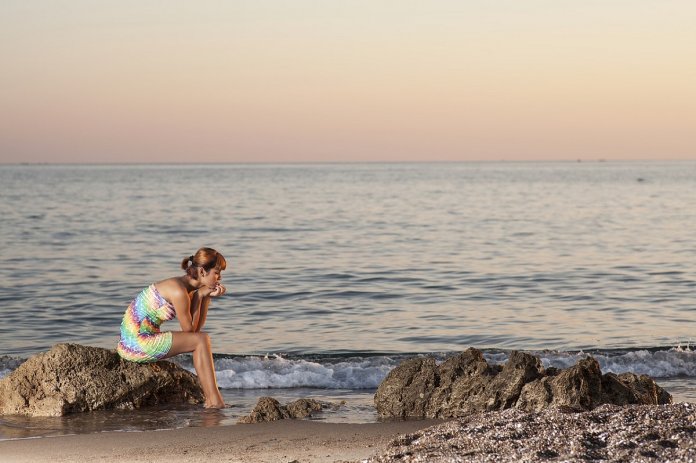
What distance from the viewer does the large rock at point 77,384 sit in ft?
30.2

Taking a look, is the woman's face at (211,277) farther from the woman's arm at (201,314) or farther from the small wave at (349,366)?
the small wave at (349,366)

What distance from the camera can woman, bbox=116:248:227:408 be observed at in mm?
9148

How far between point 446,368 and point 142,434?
8.93ft

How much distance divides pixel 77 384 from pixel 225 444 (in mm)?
2356

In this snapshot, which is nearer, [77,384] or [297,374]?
[77,384]

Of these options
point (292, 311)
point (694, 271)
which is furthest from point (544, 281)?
point (292, 311)

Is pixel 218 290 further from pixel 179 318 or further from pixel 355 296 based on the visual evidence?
pixel 355 296

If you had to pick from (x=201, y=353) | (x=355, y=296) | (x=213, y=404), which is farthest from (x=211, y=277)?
(x=355, y=296)

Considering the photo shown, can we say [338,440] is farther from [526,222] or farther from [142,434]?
[526,222]

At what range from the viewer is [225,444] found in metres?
7.49

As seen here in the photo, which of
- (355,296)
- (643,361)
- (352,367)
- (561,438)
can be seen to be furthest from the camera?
(355,296)

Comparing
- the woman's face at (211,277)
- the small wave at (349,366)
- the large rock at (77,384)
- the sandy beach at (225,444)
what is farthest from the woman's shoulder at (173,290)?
the small wave at (349,366)

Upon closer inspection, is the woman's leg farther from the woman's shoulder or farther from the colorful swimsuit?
the woman's shoulder

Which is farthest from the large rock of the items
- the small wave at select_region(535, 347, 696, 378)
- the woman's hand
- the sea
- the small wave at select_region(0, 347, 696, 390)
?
the small wave at select_region(535, 347, 696, 378)
